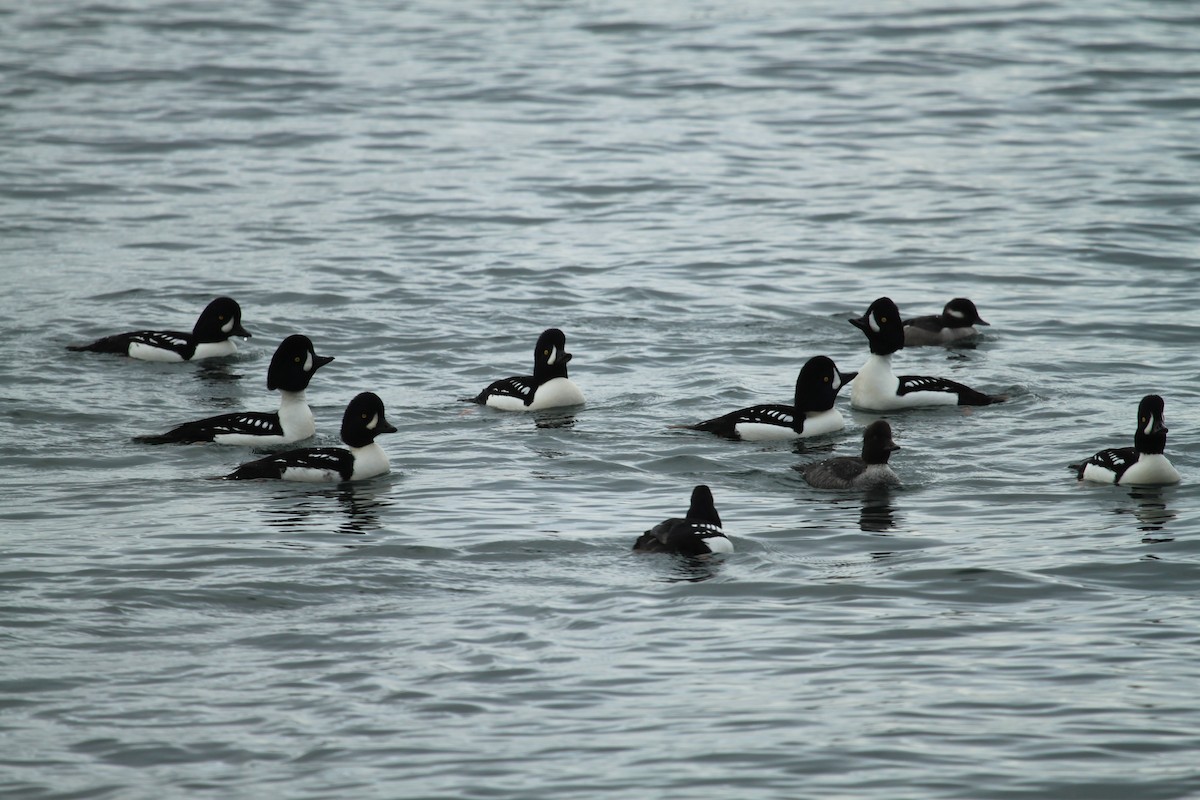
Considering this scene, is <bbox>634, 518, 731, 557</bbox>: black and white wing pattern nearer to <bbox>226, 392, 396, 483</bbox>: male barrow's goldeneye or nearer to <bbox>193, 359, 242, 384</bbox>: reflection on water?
<bbox>226, 392, 396, 483</bbox>: male barrow's goldeneye

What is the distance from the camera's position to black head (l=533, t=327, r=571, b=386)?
16.3 m

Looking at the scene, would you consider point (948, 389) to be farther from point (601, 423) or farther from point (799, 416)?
point (601, 423)

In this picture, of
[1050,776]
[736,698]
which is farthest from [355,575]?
[1050,776]

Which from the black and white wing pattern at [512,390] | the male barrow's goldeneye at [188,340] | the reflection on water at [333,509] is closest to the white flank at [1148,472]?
the black and white wing pattern at [512,390]

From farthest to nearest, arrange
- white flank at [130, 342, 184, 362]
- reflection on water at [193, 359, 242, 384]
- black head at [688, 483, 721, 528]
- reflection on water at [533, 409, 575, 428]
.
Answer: white flank at [130, 342, 184, 362] < reflection on water at [193, 359, 242, 384] < reflection on water at [533, 409, 575, 428] < black head at [688, 483, 721, 528]

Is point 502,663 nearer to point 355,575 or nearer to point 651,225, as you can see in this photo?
point 355,575

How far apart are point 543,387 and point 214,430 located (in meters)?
3.20

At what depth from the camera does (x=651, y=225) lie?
25.8m

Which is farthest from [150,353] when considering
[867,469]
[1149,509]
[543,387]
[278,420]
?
[1149,509]

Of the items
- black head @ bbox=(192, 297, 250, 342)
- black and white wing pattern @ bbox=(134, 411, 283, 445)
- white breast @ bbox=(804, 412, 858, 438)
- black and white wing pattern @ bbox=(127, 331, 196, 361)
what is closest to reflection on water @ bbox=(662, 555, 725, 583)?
white breast @ bbox=(804, 412, 858, 438)

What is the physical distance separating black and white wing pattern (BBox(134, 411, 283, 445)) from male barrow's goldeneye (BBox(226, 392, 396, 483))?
919mm

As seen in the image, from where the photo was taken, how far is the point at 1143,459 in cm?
1324

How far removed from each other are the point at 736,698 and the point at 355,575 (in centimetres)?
310

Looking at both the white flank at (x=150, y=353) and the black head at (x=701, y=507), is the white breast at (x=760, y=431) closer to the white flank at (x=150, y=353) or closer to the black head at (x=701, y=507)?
the black head at (x=701, y=507)
